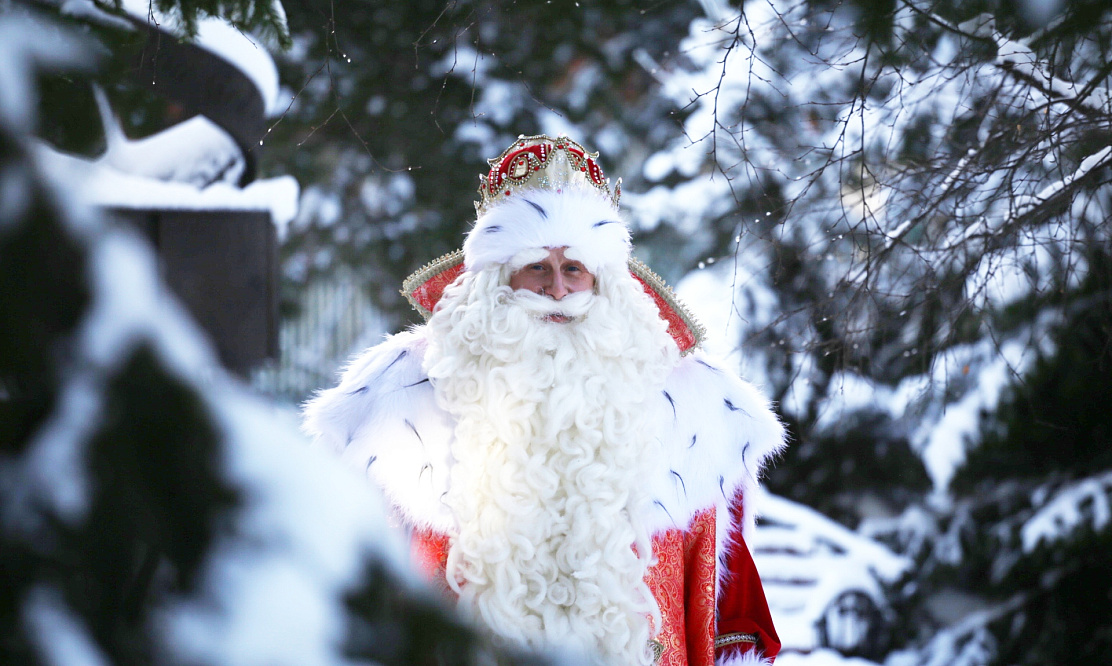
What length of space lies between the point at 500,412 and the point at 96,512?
2468mm

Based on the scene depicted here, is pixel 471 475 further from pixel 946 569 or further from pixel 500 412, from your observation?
pixel 946 569

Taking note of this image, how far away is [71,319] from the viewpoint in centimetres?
34

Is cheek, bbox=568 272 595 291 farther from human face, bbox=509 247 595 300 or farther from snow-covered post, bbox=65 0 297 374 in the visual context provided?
snow-covered post, bbox=65 0 297 374

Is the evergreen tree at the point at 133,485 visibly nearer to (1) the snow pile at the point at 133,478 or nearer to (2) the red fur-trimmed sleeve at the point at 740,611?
(1) the snow pile at the point at 133,478

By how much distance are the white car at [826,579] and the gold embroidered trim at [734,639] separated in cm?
307

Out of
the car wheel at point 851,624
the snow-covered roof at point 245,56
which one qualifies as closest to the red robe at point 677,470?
the snow-covered roof at point 245,56

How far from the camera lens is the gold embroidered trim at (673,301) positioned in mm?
3090

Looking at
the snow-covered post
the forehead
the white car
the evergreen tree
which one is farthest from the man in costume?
the white car

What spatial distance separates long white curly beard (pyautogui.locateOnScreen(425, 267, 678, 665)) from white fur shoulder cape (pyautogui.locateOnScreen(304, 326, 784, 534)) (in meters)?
0.07

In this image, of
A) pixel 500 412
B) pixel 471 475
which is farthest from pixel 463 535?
pixel 500 412

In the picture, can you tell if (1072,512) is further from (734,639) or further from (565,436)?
(565,436)

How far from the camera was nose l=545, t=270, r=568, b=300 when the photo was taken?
9.68ft

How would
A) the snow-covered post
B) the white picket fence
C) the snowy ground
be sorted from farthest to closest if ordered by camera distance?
the white picket fence → the snowy ground → the snow-covered post

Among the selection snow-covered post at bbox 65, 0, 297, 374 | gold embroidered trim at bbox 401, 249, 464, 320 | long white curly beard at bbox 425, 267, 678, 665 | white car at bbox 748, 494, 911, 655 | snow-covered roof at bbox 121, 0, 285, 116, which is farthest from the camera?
white car at bbox 748, 494, 911, 655
